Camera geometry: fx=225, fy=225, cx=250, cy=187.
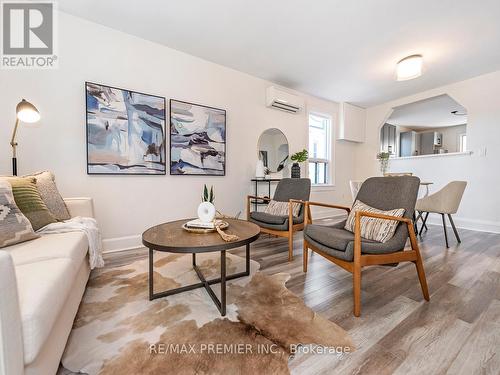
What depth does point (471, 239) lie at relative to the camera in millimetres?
3074

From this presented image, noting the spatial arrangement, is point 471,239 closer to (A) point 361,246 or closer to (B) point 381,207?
(B) point 381,207

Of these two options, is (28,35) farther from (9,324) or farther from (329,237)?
(329,237)

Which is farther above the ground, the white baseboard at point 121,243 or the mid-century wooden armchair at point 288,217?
the mid-century wooden armchair at point 288,217

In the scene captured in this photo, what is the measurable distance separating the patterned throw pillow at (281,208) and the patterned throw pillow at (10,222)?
211 cm

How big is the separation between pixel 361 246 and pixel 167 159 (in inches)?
93.9

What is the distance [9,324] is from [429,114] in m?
7.41

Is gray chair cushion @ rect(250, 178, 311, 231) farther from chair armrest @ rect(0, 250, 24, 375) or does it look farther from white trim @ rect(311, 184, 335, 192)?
chair armrest @ rect(0, 250, 24, 375)

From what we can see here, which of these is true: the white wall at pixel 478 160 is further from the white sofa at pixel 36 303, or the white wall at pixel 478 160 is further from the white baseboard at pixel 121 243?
the white sofa at pixel 36 303

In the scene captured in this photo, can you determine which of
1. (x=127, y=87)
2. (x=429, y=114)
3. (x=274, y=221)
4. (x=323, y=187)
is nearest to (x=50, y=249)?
(x=274, y=221)

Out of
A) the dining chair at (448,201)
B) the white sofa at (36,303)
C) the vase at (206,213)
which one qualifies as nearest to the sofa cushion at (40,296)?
the white sofa at (36,303)

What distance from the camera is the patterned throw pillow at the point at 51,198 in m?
1.71

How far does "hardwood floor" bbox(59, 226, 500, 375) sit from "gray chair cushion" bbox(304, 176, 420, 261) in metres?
0.36

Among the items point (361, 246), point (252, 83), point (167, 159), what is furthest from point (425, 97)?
point (167, 159)

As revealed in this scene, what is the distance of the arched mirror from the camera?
3.77 metres
